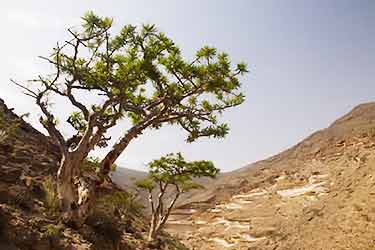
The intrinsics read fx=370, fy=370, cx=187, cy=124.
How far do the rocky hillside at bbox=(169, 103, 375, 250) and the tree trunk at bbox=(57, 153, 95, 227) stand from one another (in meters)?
12.2

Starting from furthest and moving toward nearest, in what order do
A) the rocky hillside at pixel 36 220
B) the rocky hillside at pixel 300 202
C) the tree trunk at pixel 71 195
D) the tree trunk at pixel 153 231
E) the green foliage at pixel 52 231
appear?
the rocky hillside at pixel 300 202
the tree trunk at pixel 153 231
the tree trunk at pixel 71 195
the green foliage at pixel 52 231
the rocky hillside at pixel 36 220

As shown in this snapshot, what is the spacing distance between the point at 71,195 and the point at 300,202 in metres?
18.3

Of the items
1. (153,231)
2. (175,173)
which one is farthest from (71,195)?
(175,173)

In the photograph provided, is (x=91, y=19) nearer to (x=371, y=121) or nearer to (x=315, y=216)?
(x=315, y=216)

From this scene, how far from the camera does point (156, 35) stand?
983cm

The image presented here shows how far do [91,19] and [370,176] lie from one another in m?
19.6

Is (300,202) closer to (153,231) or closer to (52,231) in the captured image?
(153,231)

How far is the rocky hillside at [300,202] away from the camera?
18.3 meters

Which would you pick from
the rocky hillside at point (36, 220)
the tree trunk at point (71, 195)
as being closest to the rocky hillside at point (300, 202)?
the rocky hillside at point (36, 220)

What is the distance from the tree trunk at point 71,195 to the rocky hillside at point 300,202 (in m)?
12.2

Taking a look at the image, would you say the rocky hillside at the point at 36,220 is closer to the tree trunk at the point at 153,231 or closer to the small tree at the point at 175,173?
the tree trunk at the point at 153,231

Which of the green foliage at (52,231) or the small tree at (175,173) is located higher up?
the small tree at (175,173)

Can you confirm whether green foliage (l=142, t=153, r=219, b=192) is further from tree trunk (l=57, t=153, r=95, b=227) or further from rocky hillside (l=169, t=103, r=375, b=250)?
tree trunk (l=57, t=153, r=95, b=227)

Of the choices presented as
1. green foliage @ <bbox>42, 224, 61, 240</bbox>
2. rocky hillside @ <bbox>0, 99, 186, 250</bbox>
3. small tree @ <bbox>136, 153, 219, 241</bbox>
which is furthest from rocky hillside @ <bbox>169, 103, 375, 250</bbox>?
green foliage @ <bbox>42, 224, 61, 240</bbox>
